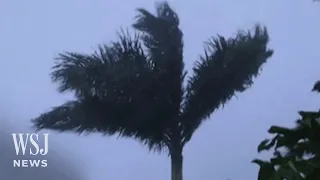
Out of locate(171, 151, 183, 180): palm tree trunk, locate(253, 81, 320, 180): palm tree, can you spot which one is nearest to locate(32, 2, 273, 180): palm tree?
locate(171, 151, 183, 180): palm tree trunk

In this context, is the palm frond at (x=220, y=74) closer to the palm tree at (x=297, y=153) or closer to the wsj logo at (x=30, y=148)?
the wsj logo at (x=30, y=148)

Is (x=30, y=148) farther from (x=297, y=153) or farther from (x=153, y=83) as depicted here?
(x=297, y=153)

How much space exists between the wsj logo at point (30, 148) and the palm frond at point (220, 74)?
0.67m

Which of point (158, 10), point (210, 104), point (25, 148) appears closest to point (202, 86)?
point (210, 104)

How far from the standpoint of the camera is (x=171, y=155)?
2424mm

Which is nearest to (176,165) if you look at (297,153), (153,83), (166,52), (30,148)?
(153,83)

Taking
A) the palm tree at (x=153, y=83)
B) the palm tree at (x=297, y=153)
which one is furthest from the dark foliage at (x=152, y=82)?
the palm tree at (x=297, y=153)

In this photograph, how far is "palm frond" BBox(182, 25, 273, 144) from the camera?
2412 mm

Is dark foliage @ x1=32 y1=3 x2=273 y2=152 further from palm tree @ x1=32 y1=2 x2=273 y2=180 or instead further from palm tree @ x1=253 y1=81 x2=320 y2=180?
palm tree @ x1=253 y1=81 x2=320 y2=180

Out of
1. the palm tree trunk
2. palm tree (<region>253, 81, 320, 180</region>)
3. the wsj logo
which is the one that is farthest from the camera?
the palm tree trunk

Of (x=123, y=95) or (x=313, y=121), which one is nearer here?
(x=313, y=121)

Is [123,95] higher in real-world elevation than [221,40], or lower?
lower

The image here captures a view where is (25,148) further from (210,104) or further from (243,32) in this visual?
(243,32)

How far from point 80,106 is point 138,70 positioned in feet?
1.07
